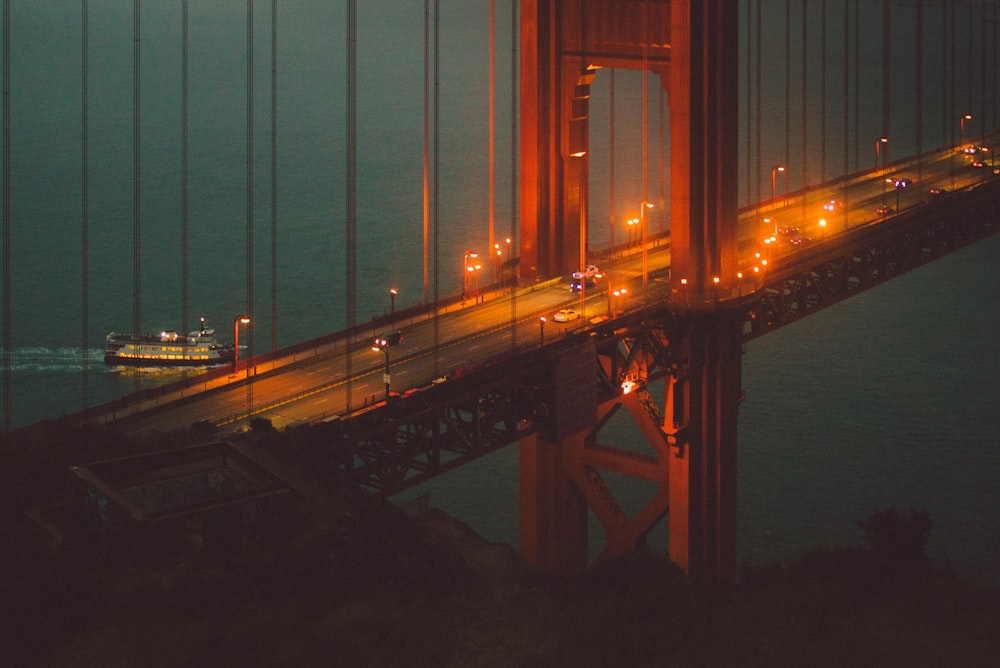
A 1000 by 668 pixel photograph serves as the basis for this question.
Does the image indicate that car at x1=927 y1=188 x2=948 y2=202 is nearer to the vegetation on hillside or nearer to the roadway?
the roadway

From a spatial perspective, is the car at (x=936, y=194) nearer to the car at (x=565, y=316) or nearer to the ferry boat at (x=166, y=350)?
the car at (x=565, y=316)

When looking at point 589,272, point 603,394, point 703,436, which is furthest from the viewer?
point 589,272

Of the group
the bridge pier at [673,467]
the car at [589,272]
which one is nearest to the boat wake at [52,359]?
the car at [589,272]

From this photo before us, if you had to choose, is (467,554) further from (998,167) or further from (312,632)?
(998,167)

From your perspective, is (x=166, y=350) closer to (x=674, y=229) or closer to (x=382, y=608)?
(x=674, y=229)

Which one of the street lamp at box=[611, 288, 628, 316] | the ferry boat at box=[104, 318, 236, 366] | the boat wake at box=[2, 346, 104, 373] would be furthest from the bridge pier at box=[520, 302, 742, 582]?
the boat wake at box=[2, 346, 104, 373]

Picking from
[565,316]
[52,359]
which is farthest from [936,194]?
[52,359]

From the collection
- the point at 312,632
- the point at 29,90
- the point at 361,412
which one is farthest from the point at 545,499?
the point at 29,90
